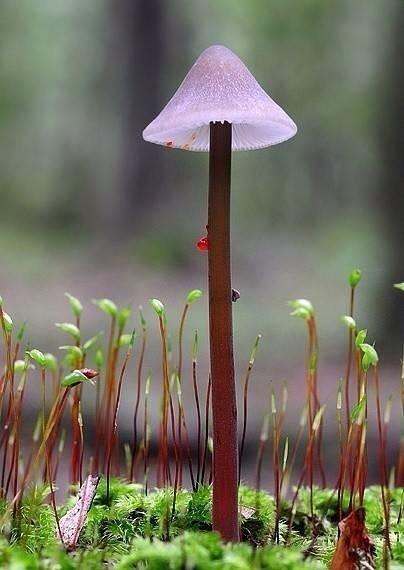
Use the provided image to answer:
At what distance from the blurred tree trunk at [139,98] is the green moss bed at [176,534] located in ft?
22.2

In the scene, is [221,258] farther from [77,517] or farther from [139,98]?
[139,98]

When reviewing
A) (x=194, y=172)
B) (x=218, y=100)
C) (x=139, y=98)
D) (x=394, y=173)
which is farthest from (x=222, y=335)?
(x=194, y=172)

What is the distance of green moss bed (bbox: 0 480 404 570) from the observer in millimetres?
1100

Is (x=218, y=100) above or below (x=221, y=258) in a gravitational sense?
above

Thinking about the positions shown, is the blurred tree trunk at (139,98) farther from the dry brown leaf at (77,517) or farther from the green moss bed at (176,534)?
the dry brown leaf at (77,517)

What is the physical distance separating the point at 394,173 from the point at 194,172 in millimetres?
7807

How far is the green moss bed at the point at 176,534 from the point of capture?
1100 millimetres

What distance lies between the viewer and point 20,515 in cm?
139

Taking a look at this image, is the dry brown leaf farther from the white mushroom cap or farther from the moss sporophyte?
the white mushroom cap

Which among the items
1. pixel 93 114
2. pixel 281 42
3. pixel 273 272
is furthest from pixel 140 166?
pixel 93 114

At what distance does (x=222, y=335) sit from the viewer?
128cm

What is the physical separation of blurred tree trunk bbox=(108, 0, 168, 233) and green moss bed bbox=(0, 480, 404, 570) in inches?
267

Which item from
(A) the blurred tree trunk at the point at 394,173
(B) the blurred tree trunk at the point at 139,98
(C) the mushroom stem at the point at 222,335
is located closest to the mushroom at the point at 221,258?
(C) the mushroom stem at the point at 222,335

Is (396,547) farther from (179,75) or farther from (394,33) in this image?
(179,75)
